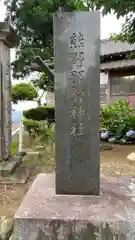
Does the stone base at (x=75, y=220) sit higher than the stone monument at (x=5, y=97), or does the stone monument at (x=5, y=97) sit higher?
the stone monument at (x=5, y=97)

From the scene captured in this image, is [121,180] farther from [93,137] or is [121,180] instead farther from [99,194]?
[93,137]

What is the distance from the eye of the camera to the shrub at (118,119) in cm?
1001

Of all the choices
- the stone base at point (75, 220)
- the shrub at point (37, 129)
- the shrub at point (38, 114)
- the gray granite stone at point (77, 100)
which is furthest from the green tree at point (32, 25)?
the stone base at point (75, 220)

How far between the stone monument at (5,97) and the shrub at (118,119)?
5109 mm

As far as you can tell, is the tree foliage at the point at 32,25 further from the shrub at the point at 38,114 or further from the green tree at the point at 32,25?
the shrub at the point at 38,114

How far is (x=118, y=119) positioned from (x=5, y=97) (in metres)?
6.41

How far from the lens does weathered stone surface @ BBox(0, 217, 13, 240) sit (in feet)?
9.25

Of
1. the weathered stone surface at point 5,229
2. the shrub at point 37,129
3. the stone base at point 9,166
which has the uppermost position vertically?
the shrub at point 37,129

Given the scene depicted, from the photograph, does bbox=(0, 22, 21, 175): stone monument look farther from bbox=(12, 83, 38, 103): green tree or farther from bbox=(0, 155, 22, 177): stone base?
bbox=(12, 83, 38, 103): green tree

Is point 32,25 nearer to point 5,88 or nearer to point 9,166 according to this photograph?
point 5,88

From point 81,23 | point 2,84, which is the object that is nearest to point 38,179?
point 81,23

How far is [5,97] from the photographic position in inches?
214

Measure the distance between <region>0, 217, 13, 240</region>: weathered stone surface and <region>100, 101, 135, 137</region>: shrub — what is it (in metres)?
7.26

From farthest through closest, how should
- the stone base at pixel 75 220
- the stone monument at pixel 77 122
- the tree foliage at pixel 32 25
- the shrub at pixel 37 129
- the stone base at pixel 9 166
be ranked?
the tree foliage at pixel 32 25
the shrub at pixel 37 129
the stone base at pixel 9 166
the stone monument at pixel 77 122
the stone base at pixel 75 220
